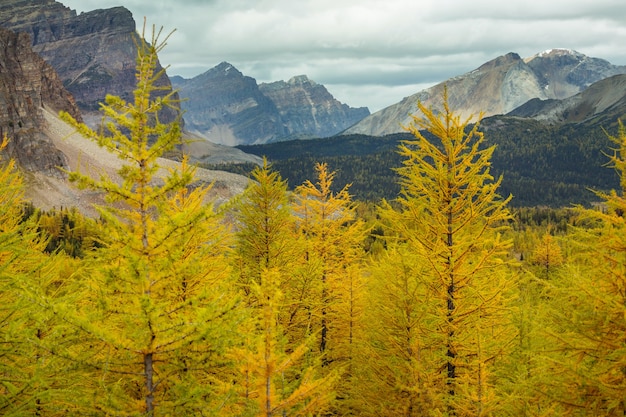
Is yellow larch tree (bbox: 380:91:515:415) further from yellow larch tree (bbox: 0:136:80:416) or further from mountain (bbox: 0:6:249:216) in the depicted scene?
mountain (bbox: 0:6:249:216)

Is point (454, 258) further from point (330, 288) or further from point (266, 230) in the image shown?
point (266, 230)

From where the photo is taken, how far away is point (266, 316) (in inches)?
325

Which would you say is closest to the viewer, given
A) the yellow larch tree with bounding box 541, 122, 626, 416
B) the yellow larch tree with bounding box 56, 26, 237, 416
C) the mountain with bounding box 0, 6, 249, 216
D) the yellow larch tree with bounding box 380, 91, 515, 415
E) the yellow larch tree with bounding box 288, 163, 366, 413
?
the yellow larch tree with bounding box 56, 26, 237, 416

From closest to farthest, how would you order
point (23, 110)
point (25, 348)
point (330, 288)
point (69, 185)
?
point (25, 348) → point (330, 288) → point (69, 185) → point (23, 110)

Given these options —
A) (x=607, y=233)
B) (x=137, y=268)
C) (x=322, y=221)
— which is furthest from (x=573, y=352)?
(x=322, y=221)

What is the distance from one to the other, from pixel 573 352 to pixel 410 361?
4.46 meters

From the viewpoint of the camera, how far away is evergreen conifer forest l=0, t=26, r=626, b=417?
746cm

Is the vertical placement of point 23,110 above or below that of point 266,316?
above

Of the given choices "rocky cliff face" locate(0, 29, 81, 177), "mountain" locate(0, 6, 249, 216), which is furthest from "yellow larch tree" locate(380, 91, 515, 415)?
"rocky cliff face" locate(0, 29, 81, 177)

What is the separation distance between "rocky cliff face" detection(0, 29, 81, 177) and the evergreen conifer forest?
124485 mm

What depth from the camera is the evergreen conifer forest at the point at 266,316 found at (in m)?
7.46

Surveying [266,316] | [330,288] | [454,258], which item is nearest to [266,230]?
[330,288]

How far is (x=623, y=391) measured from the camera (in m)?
7.98

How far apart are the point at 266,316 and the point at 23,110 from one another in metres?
159
